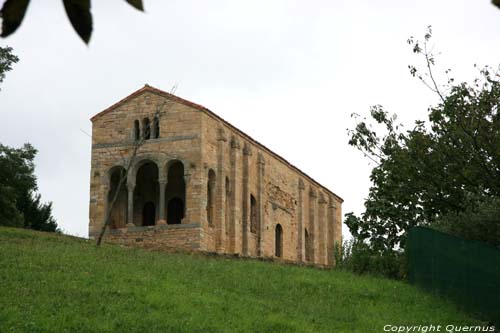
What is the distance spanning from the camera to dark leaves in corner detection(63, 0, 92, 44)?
19.9ft

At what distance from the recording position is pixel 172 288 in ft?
67.4

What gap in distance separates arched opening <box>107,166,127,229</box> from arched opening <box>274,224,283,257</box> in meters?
8.05

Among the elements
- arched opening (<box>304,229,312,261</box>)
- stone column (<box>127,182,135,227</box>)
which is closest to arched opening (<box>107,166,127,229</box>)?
stone column (<box>127,182,135,227</box>)

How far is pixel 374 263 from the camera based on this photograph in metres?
28.2

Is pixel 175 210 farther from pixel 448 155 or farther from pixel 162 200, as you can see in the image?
pixel 448 155

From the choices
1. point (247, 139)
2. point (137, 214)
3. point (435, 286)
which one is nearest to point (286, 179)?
point (247, 139)

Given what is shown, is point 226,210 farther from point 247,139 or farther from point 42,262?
point 42,262

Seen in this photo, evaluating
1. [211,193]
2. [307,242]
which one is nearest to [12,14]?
[211,193]

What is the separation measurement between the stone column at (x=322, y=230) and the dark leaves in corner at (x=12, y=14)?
44300 millimetres

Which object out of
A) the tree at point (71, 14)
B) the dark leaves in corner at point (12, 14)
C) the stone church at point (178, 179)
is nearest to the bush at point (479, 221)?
the stone church at point (178, 179)

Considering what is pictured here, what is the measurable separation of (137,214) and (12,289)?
902 inches

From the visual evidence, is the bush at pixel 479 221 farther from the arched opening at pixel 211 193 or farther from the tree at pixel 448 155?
the arched opening at pixel 211 193

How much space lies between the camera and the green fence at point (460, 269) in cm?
1992

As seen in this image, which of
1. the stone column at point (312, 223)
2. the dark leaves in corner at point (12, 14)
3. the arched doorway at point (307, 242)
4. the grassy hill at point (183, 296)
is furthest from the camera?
the arched doorway at point (307, 242)
